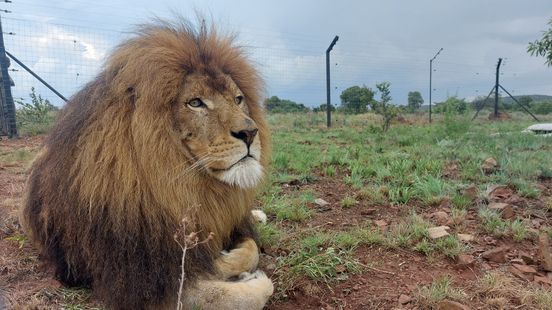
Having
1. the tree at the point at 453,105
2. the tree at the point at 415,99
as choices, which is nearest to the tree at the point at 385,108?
the tree at the point at 453,105

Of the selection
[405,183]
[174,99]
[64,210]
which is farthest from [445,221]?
[64,210]

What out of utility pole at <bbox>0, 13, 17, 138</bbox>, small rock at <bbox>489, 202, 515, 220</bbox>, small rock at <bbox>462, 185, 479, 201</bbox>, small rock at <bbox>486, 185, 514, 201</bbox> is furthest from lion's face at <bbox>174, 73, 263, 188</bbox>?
utility pole at <bbox>0, 13, 17, 138</bbox>

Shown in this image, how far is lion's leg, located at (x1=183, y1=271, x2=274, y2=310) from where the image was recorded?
2029 millimetres

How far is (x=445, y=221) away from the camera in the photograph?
3.29 metres

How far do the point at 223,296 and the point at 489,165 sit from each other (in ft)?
12.3

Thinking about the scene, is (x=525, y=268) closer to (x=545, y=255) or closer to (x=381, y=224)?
(x=545, y=255)

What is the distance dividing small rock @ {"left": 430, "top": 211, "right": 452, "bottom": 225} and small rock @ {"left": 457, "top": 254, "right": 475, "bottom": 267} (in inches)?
22.5

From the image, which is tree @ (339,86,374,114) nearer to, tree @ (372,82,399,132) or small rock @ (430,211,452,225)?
tree @ (372,82,399,132)

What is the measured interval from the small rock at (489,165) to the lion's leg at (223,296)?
3.39 metres

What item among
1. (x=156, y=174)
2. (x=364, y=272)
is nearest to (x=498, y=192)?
(x=364, y=272)

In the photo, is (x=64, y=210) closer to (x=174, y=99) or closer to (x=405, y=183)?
(x=174, y=99)

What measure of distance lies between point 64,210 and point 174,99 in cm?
76

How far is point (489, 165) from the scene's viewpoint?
15.8ft

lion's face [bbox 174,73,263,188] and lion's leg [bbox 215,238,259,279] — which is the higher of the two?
lion's face [bbox 174,73,263,188]
